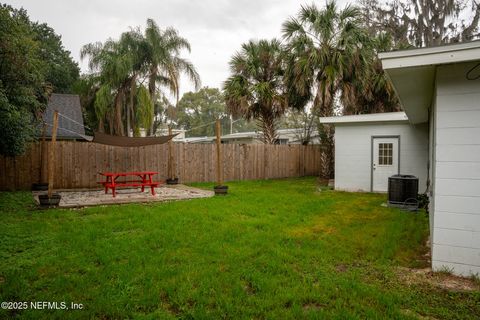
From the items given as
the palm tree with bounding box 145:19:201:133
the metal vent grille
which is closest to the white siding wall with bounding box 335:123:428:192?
the metal vent grille

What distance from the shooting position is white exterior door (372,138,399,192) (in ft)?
29.9

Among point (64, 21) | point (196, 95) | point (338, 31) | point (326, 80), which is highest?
point (196, 95)

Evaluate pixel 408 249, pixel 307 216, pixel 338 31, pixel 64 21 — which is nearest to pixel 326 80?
pixel 338 31

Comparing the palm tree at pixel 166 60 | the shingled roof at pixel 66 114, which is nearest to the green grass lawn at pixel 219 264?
the shingled roof at pixel 66 114

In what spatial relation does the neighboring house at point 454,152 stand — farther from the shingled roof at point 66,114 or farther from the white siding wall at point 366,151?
the shingled roof at point 66,114

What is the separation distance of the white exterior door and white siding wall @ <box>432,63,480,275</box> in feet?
20.5

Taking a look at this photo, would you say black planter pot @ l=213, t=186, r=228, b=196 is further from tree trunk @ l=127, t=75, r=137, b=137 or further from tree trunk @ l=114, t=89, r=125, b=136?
tree trunk @ l=127, t=75, r=137, b=137

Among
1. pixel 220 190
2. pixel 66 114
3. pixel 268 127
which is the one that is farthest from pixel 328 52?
pixel 66 114

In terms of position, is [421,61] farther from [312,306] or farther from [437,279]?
[312,306]

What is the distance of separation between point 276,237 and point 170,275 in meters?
1.90

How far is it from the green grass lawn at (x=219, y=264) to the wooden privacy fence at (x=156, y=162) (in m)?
3.19

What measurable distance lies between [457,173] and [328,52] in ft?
28.1

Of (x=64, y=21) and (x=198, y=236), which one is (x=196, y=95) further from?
(x=198, y=236)

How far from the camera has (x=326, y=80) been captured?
10.7 meters
